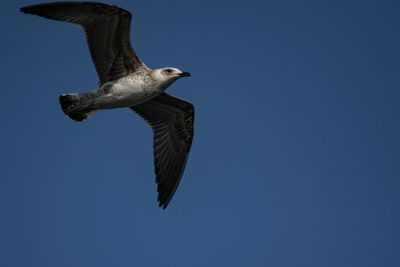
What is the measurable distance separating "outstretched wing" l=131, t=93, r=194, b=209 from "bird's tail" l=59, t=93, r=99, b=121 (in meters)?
1.43

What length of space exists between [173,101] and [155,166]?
3.84ft

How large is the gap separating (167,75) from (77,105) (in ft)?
4.69

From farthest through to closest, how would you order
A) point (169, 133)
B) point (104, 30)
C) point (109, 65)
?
point (169, 133) < point (109, 65) < point (104, 30)

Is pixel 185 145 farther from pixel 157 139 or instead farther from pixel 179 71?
pixel 179 71

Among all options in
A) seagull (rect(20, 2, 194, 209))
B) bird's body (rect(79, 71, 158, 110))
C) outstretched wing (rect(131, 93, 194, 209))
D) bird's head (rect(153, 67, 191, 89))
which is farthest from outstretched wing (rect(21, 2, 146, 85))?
outstretched wing (rect(131, 93, 194, 209))

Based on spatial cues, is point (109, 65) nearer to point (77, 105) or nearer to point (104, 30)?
point (104, 30)

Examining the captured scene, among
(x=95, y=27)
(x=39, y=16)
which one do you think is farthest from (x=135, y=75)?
(x=39, y=16)

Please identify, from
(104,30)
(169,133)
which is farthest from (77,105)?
(169,133)

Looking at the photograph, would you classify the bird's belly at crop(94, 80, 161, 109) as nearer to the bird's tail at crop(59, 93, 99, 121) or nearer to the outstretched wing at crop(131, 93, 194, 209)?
the bird's tail at crop(59, 93, 99, 121)

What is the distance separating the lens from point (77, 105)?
7527 millimetres

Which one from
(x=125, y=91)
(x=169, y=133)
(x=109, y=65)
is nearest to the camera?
(x=125, y=91)

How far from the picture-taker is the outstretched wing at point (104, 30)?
273 inches

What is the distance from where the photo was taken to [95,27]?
721 centimetres

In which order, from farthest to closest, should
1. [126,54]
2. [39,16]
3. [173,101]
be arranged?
[173,101], [126,54], [39,16]
